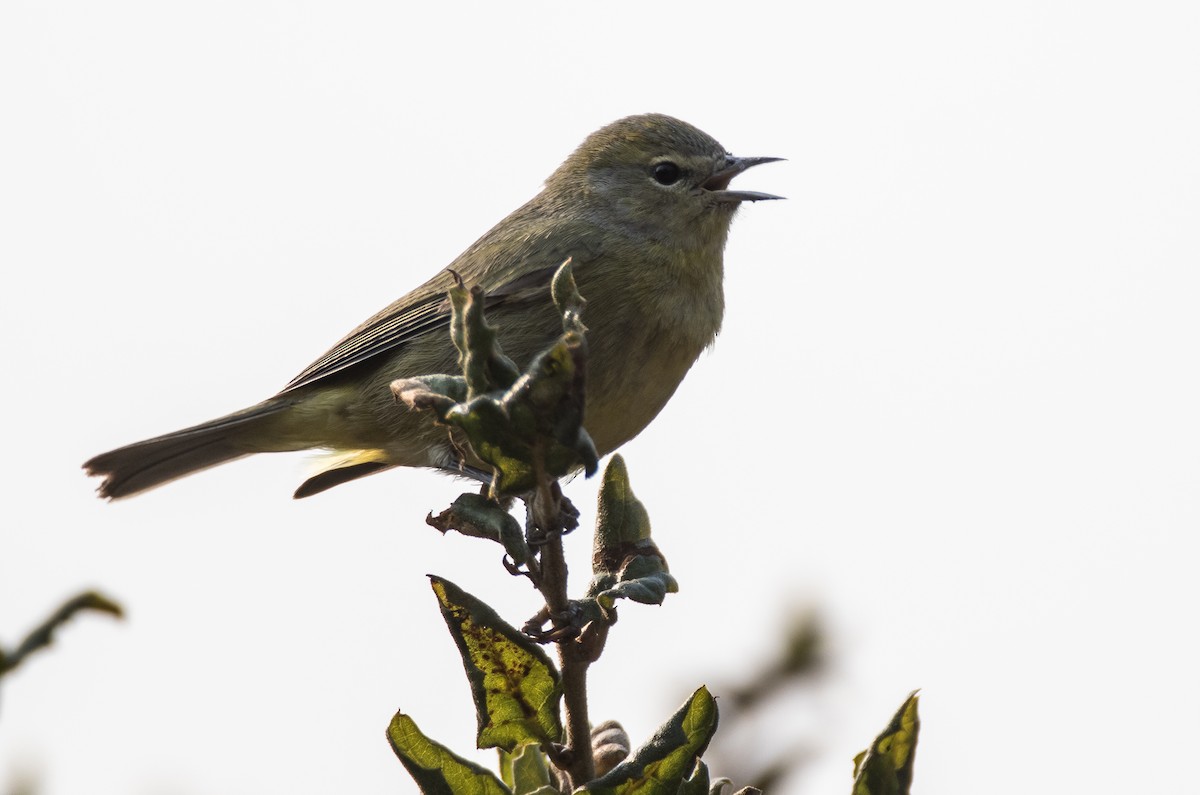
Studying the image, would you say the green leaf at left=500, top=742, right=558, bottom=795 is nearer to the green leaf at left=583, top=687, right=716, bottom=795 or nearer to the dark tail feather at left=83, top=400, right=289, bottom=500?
the green leaf at left=583, top=687, right=716, bottom=795

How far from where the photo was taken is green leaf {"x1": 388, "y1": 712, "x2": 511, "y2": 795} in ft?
6.40

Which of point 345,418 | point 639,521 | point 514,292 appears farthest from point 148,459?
point 639,521

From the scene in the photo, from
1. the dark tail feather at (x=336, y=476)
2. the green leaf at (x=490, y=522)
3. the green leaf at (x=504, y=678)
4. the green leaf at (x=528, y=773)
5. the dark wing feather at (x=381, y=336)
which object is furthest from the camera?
the dark tail feather at (x=336, y=476)

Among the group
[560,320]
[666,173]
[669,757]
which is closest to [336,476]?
[560,320]

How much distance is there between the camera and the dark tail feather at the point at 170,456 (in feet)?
21.3

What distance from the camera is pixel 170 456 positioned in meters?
6.66

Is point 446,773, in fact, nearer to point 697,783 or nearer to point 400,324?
point 697,783

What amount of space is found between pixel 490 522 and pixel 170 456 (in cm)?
499

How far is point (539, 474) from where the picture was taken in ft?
6.22

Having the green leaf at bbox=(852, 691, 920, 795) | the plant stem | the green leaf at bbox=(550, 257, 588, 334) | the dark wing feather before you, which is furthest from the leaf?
the dark wing feather

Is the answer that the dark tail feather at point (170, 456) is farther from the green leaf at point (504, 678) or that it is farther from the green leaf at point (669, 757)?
the green leaf at point (669, 757)

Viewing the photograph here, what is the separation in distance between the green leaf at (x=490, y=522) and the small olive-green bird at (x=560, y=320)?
3128 millimetres

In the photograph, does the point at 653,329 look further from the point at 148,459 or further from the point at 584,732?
the point at 584,732


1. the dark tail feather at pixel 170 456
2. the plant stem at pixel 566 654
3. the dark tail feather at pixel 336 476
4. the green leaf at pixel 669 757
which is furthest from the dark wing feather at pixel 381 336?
the green leaf at pixel 669 757
